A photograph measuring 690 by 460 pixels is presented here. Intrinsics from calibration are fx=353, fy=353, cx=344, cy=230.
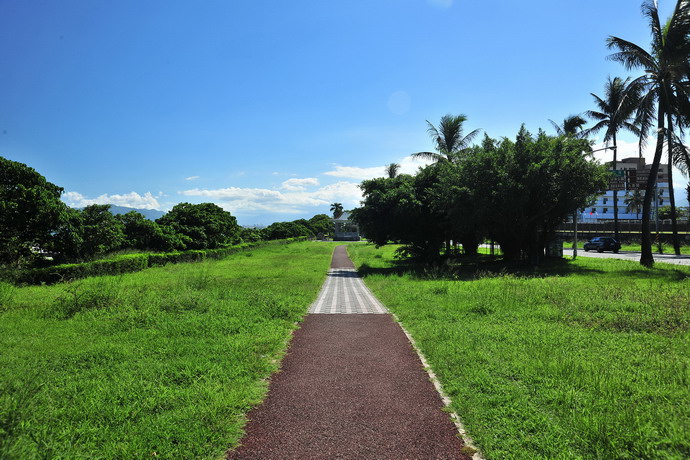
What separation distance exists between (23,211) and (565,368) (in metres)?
21.5

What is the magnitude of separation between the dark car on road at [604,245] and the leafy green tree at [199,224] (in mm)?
38408

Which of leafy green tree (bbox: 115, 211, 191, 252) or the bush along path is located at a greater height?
leafy green tree (bbox: 115, 211, 191, 252)

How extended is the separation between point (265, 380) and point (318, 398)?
97 centimetres

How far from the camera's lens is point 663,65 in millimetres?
17047

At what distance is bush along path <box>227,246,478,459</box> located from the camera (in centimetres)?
320

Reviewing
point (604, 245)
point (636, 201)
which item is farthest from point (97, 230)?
point (636, 201)

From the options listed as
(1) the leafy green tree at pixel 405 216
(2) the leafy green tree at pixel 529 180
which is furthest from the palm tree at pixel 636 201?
(1) the leafy green tree at pixel 405 216

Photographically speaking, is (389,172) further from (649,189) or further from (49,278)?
(49,278)

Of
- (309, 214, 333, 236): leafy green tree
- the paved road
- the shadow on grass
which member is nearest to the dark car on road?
the paved road

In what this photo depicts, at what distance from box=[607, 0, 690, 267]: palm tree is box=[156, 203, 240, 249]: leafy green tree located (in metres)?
33.6

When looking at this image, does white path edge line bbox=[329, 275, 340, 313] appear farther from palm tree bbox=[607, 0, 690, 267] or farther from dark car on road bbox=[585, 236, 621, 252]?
dark car on road bbox=[585, 236, 621, 252]

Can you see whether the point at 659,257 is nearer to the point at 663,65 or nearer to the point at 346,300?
the point at 663,65

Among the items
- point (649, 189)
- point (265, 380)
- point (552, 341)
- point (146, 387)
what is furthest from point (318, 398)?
point (649, 189)

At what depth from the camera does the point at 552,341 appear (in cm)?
611
